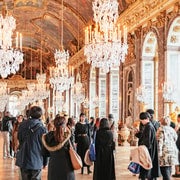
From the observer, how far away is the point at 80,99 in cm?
2575

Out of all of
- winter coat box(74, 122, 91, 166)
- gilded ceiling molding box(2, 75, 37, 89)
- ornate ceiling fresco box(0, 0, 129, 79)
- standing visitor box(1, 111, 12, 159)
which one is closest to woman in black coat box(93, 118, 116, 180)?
winter coat box(74, 122, 91, 166)

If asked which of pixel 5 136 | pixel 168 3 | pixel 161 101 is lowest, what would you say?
pixel 5 136

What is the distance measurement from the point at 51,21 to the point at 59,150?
24.5 m

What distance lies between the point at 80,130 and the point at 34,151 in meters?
4.36

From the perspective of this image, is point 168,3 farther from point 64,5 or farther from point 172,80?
point 64,5

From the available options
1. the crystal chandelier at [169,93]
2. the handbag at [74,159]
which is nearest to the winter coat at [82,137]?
the crystal chandelier at [169,93]

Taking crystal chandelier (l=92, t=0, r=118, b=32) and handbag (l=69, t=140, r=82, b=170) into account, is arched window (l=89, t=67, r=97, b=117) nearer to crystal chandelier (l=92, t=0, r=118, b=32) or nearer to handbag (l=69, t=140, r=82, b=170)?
crystal chandelier (l=92, t=0, r=118, b=32)

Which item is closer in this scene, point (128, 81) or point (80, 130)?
point (80, 130)

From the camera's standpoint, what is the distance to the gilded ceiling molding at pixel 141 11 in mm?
14748

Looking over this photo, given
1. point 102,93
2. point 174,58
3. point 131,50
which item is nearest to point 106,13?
point 174,58

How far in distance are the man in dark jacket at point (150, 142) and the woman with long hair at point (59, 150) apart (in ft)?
6.97

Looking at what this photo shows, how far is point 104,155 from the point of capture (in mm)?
7418

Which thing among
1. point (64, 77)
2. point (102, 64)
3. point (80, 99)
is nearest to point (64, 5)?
point (80, 99)

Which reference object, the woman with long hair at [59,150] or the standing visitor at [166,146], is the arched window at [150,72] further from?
the woman with long hair at [59,150]
